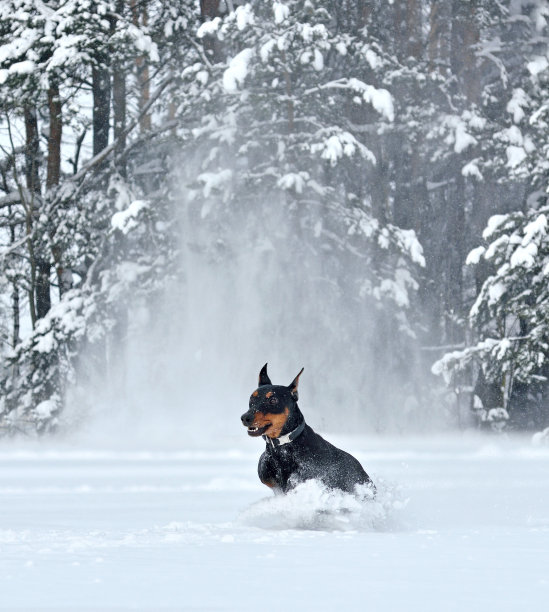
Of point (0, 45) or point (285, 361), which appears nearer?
point (0, 45)

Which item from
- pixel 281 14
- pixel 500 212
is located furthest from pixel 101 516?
pixel 500 212

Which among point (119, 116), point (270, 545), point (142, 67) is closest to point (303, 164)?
point (119, 116)

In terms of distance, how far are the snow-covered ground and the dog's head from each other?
16.2 inches

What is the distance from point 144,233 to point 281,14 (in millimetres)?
5506

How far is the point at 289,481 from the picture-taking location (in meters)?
6.59

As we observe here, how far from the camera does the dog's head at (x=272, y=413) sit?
652 centimetres

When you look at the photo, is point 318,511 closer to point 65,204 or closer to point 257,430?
point 257,430

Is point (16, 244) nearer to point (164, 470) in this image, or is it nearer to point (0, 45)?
point (0, 45)

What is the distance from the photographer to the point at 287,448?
6625 millimetres

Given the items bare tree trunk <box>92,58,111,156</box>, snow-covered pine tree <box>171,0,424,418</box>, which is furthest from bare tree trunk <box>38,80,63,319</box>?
snow-covered pine tree <box>171,0,424,418</box>

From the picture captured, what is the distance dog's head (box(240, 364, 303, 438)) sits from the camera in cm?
652

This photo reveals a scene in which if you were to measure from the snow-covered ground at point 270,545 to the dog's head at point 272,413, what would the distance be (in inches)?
16.2

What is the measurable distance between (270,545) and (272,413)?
110 centimetres

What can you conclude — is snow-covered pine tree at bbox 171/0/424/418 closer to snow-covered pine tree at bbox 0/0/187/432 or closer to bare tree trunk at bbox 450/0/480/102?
snow-covered pine tree at bbox 0/0/187/432
